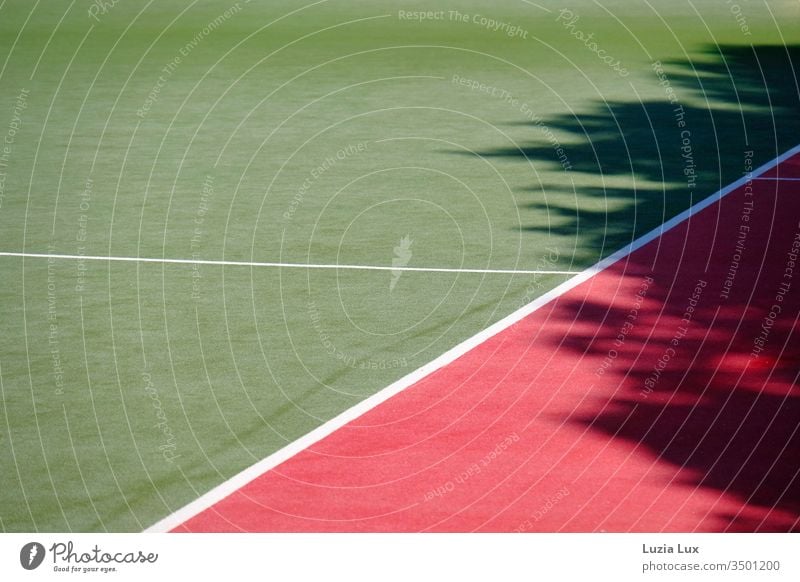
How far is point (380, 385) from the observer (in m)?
6.97

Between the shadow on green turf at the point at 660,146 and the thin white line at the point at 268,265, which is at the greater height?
the shadow on green turf at the point at 660,146

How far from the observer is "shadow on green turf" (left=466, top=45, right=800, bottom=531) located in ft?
19.6

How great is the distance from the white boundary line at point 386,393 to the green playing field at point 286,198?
9cm

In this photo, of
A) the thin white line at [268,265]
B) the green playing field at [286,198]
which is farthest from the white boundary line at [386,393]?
the thin white line at [268,265]

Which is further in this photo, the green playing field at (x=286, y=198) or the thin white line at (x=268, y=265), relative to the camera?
the thin white line at (x=268, y=265)

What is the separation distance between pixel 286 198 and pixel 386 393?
436cm

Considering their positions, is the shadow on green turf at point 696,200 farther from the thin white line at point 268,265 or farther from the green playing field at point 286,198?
the thin white line at point 268,265

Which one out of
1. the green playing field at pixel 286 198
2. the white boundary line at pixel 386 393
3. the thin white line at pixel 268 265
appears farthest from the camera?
the thin white line at pixel 268 265

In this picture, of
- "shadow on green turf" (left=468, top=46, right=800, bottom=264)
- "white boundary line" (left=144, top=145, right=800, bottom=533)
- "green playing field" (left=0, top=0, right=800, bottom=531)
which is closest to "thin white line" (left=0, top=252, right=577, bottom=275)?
"green playing field" (left=0, top=0, right=800, bottom=531)

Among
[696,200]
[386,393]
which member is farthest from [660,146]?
[386,393]

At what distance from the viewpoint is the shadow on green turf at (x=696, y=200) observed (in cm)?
596

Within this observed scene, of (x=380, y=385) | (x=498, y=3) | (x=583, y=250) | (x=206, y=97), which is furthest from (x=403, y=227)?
(x=498, y=3)

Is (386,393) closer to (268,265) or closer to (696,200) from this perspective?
(268,265)

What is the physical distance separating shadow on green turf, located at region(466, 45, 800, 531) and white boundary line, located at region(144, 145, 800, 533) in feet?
0.49
